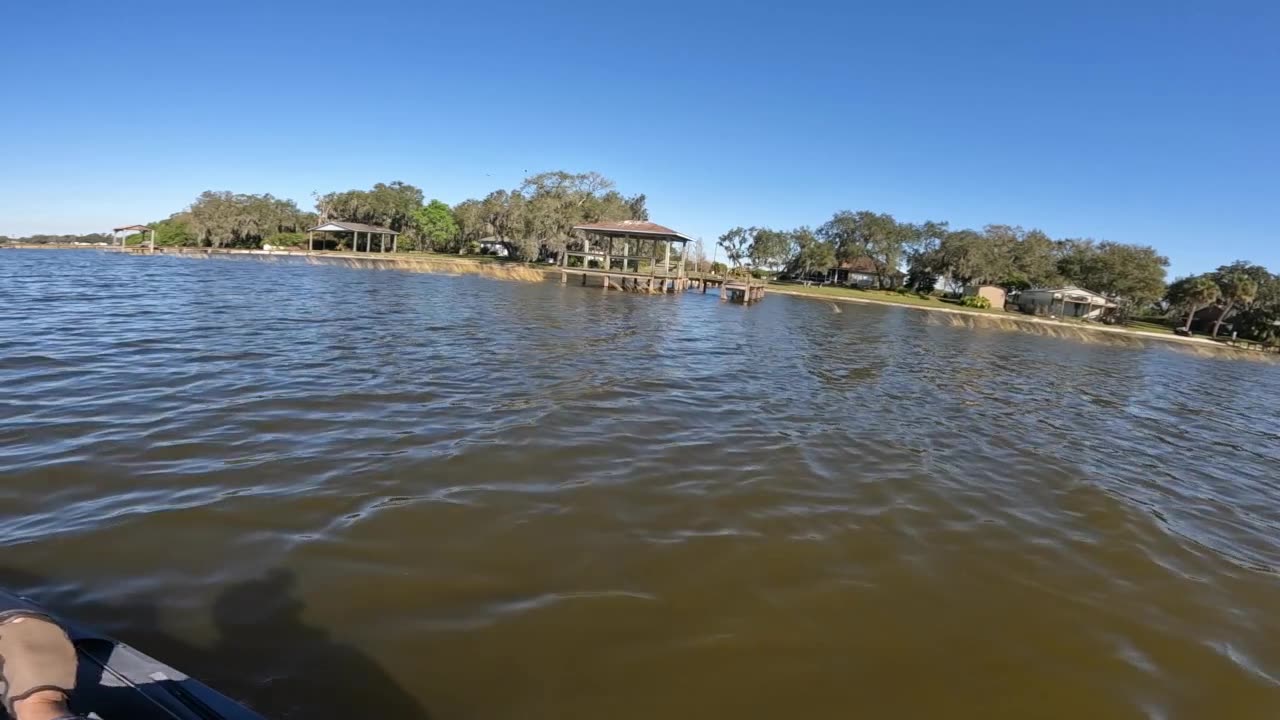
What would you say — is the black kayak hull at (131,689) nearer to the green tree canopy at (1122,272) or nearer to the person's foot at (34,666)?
the person's foot at (34,666)

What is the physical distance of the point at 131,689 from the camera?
2016 mm

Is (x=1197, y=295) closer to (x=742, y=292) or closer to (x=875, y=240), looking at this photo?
(x=875, y=240)

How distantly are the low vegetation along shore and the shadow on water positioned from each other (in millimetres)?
50065

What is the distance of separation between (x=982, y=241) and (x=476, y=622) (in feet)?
271

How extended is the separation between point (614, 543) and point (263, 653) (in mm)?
2493

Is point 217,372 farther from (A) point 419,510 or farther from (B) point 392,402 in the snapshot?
(A) point 419,510

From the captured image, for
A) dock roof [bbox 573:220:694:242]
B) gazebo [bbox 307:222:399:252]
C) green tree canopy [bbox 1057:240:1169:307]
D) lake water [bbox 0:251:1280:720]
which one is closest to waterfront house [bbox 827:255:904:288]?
green tree canopy [bbox 1057:240:1169:307]

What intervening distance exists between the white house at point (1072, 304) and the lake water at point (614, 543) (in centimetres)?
5872

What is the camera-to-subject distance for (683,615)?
13.1 ft

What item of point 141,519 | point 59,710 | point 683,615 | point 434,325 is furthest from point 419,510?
point 434,325

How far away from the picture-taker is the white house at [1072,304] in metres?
59.4

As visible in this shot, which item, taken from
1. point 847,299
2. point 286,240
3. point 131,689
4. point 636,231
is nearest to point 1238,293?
point 847,299

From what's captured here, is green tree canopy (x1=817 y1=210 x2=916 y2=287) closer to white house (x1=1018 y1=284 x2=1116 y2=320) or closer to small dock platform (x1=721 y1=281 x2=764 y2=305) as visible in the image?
white house (x1=1018 y1=284 x2=1116 y2=320)

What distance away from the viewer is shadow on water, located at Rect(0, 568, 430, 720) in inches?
116
